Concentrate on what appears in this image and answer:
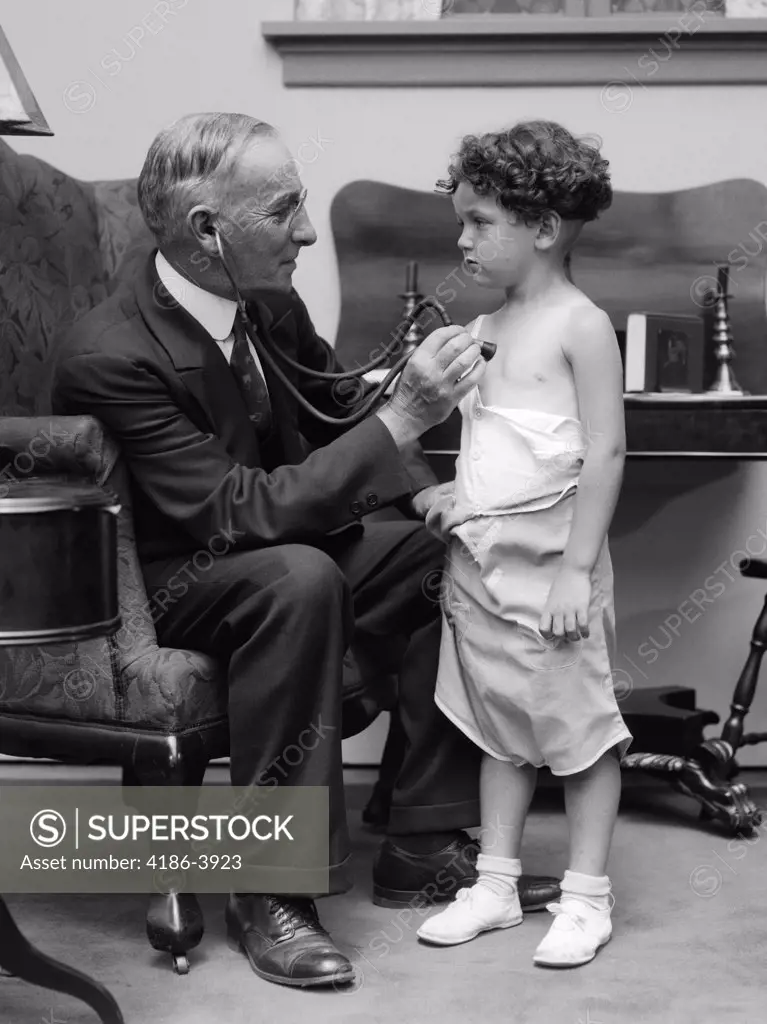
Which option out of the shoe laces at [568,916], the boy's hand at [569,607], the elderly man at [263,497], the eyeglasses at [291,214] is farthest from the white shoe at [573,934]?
the eyeglasses at [291,214]

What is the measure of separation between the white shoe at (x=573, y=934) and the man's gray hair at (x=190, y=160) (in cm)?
108

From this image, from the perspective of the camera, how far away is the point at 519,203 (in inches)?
70.1

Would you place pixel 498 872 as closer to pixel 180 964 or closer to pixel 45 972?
pixel 180 964

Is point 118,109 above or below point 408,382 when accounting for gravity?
above

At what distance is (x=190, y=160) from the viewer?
1822 mm

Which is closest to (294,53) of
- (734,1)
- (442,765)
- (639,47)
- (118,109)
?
(118,109)

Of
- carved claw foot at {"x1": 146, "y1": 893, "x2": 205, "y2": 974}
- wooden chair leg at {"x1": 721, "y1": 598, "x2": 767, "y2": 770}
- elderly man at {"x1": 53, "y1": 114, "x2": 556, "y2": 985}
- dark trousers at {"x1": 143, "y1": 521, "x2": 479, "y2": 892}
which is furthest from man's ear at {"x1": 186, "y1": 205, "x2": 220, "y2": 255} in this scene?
wooden chair leg at {"x1": 721, "y1": 598, "x2": 767, "y2": 770}

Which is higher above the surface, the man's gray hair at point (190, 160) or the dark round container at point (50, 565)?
the man's gray hair at point (190, 160)

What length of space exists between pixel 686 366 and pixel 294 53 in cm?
105

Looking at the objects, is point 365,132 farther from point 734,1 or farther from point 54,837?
point 54,837

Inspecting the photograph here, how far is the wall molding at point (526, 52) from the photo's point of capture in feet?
8.85

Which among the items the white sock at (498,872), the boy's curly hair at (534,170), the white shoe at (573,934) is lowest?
the white shoe at (573,934)

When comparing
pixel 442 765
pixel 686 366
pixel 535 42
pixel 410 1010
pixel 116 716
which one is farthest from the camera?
pixel 535 42

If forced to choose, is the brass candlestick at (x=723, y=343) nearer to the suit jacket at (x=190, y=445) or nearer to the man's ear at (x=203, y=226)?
the suit jacket at (x=190, y=445)
